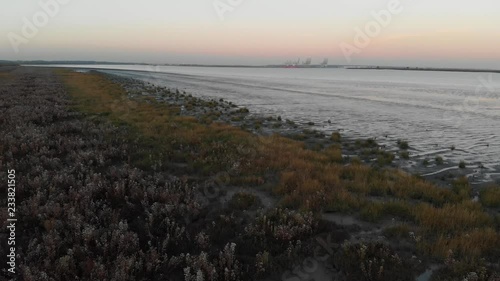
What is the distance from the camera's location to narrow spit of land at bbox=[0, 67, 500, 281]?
5.77 m

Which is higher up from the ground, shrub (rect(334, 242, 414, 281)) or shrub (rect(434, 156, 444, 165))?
shrub (rect(334, 242, 414, 281))

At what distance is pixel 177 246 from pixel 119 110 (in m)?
22.7

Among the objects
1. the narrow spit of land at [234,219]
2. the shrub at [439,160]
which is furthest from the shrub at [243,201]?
the shrub at [439,160]

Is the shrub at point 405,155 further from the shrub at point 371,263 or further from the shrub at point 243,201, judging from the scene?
the shrub at point 371,263

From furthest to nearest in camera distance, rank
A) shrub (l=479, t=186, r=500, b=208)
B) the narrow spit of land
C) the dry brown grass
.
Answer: shrub (l=479, t=186, r=500, b=208) → the dry brown grass → the narrow spit of land

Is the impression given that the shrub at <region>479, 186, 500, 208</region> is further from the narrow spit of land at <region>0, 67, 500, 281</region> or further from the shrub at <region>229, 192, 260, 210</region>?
the shrub at <region>229, 192, 260, 210</region>

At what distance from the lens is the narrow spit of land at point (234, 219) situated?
5773 mm

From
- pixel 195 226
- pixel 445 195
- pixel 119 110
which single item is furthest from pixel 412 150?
pixel 119 110

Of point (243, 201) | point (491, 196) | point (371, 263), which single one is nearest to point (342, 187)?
point (243, 201)
